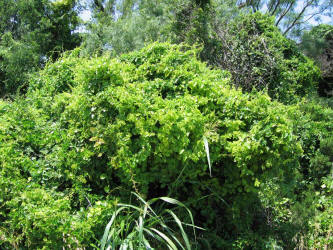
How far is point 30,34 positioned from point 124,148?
8970 millimetres

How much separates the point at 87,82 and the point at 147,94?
1.92ft

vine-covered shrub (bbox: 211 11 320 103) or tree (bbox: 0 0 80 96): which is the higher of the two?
tree (bbox: 0 0 80 96)

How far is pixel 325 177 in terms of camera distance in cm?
479

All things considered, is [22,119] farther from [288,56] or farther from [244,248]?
[288,56]

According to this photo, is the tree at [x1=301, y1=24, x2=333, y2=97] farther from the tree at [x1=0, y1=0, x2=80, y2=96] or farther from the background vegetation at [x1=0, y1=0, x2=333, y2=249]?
the tree at [x1=0, y1=0, x2=80, y2=96]

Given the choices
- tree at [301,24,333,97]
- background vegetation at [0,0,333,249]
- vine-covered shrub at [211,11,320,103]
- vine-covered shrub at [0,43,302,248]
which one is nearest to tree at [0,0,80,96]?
vine-covered shrub at [211,11,320,103]

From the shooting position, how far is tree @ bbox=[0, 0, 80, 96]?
31.8 feet

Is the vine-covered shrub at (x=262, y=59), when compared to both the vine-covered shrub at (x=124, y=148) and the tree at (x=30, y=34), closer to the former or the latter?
the vine-covered shrub at (x=124, y=148)

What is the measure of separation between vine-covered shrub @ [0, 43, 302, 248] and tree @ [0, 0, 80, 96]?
6.86m

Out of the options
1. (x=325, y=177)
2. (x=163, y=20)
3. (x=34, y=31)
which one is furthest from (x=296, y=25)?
(x=325, y=177)

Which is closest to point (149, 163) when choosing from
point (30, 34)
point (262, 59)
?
point (262, 59)

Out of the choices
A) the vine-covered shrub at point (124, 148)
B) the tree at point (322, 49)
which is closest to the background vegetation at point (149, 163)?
the vine-covered shrub at point (124, 148)

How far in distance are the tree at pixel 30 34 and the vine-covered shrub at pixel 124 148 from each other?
6.86 metres

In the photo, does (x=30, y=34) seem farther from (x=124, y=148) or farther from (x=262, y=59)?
(x=124, y=148)
